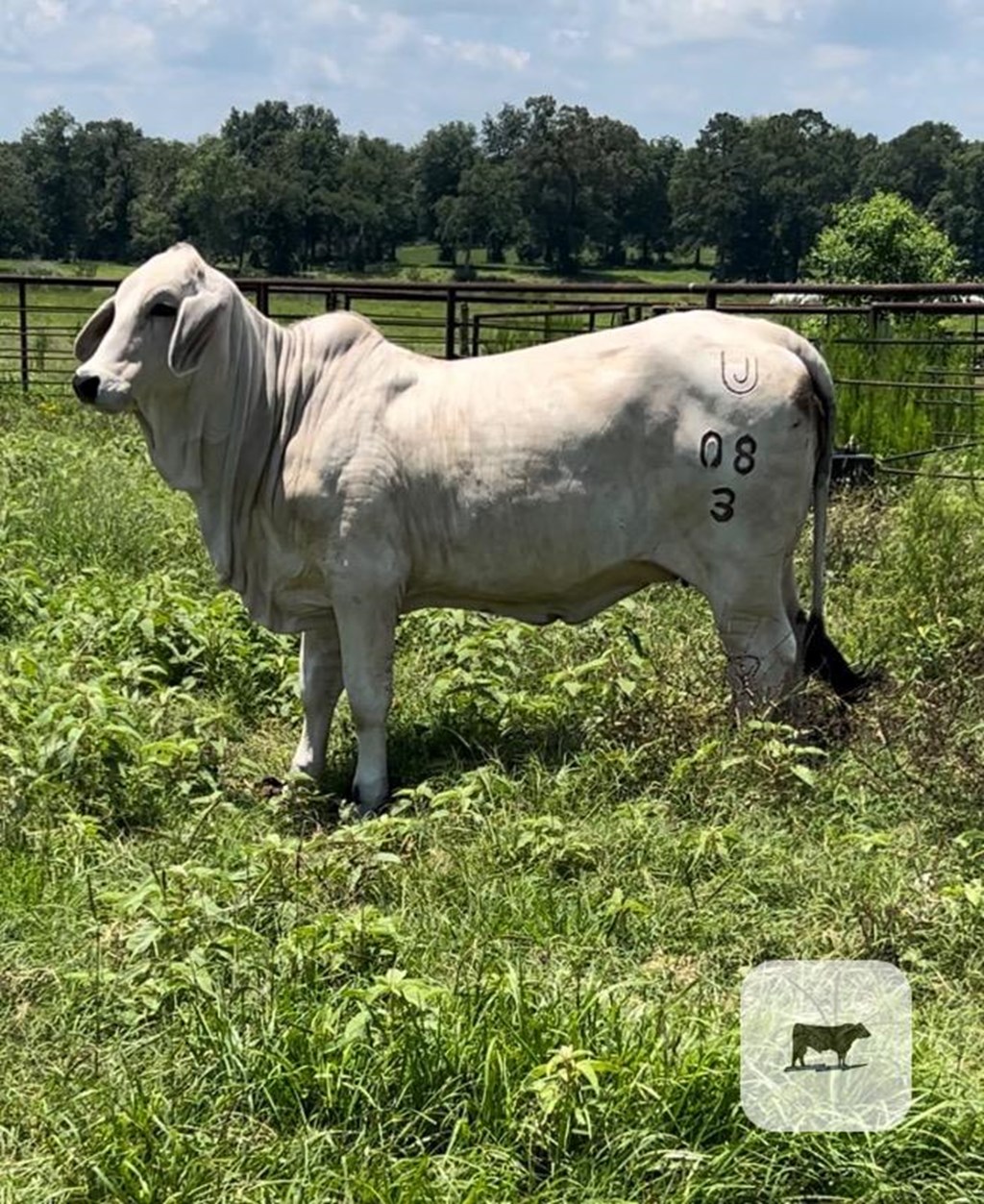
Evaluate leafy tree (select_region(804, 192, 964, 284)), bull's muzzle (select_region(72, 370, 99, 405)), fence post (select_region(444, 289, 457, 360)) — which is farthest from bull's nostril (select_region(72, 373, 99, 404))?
leafy tree (select_region(804, 192, 964, 284))

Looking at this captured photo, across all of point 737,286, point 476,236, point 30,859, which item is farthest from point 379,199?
point 30,859

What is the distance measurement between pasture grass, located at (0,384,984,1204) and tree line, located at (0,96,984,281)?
2703 inches

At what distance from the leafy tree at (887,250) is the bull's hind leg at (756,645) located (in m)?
28.2

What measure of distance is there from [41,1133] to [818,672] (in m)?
3.20

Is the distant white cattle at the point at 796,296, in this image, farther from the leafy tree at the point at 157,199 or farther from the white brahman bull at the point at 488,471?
the leafy tree at the point at 157,199

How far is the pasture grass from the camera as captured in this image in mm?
Answer: 2553

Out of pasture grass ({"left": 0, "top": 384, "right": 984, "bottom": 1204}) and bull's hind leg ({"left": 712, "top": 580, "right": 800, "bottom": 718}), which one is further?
bull's hind leg ({"left": 712, "top": 580, "right": 800, "bottom": 718})

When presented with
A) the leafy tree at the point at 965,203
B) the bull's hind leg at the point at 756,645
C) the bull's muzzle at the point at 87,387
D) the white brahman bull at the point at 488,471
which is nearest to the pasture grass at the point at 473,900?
the bull's hind leg at the point at 756,645

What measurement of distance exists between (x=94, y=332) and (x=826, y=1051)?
3289mm

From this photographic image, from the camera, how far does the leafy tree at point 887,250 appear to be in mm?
31672

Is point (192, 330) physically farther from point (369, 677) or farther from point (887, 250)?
point (887, 250)

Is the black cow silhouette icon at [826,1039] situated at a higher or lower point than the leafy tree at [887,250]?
lower

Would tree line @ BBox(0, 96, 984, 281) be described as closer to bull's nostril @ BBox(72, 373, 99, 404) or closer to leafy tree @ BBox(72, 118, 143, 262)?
leafy tree @ BBox(72, 118, 143, 262)

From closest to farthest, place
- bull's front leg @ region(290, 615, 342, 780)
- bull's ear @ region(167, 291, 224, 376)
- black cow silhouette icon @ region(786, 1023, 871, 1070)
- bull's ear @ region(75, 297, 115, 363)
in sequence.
Result: 1. black cow silhouette icon @ region(786, 1023, 871, 1070)
2. bull's ear @ region(167, 291, 224, 376)
3. bull's ear @ region(75, 297, 115, 363)
4. bull's front leg @ region(290, 615, 342, 780)
